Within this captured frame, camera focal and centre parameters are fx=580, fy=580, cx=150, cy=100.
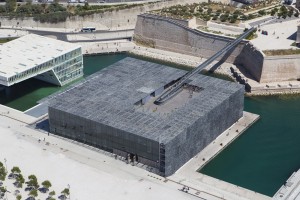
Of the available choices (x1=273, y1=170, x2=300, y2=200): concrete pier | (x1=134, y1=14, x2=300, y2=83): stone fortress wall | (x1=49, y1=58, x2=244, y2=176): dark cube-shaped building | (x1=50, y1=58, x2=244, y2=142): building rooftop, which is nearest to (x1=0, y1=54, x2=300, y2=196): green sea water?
(x1=273, y1=170, x2=300, y2=200): concrete pier

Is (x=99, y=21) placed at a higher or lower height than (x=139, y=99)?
higher

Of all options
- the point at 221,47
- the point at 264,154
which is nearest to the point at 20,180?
the point at 264,154

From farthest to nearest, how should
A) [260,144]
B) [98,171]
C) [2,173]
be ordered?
[260,144]
[98,171]
[2,173]

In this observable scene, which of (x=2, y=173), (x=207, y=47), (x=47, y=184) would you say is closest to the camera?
(x=47, y=184)

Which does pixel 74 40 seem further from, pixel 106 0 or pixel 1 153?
pixel 1 153

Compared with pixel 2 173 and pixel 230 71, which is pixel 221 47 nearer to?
pixel 230 71

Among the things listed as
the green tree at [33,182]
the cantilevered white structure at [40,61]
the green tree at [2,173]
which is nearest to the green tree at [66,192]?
the green tree at [33,182]

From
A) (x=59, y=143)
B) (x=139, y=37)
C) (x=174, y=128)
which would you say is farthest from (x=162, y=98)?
(x=139, y=37)
